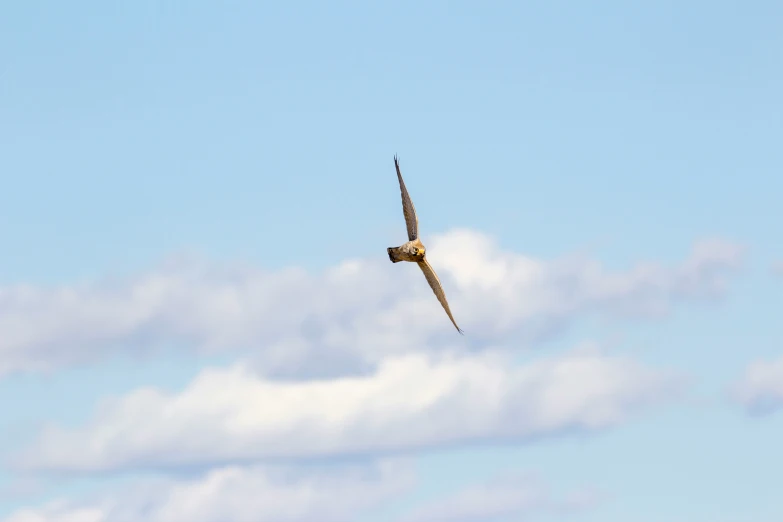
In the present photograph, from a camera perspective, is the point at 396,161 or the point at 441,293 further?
the point at 441,293

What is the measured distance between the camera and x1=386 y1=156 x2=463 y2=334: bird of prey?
189750 millimetres

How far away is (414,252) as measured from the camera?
19088 cm

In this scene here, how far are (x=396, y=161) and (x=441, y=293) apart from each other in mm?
16557

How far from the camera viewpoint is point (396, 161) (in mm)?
179000

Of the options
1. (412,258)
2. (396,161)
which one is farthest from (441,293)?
(396,161)

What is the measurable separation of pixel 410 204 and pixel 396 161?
33.7ft

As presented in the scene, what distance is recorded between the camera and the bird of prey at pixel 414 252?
623 feet

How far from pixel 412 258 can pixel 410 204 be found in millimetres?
5523

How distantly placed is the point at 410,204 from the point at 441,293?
8.04 metres

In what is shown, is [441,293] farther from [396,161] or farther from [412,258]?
[396,161]

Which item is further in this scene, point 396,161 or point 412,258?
point 412,258

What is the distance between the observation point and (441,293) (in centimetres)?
19162

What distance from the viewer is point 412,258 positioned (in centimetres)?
19225
